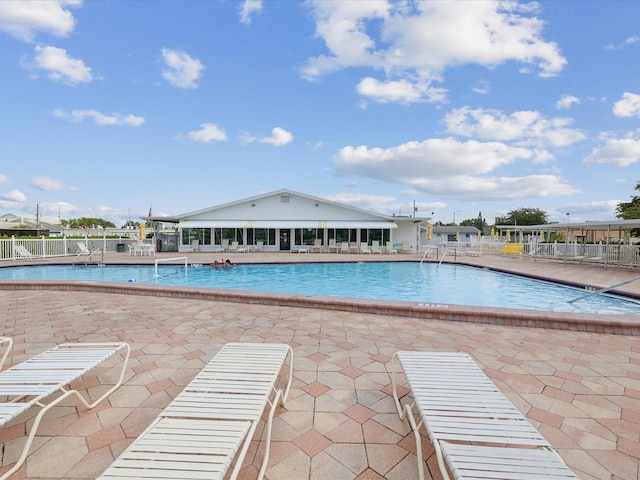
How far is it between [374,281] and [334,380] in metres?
10.8

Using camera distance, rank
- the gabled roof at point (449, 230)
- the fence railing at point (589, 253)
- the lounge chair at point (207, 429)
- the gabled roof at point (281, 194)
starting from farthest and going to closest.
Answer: the gabled roof at point (449, 230) → the gabled roof at point (281, 194) → the fence railing at point (589, 253) → the lounge chair at point (207, 429)

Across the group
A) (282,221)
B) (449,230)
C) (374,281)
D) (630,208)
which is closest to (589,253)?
(374,281)

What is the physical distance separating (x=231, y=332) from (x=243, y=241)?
21.0m

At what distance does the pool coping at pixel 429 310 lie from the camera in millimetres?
5637

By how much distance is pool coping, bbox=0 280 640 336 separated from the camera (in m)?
5.64

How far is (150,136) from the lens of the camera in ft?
81.8

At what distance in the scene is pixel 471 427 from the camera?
2.10m

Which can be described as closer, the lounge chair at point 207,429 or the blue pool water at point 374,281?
the lounge chair at point 207,429

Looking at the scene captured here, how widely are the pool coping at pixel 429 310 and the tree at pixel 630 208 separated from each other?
40027 millimetres

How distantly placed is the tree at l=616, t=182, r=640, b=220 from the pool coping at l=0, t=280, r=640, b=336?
40.0 m

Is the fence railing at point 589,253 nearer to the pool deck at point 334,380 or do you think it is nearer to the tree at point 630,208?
the pool deck at point 334,380

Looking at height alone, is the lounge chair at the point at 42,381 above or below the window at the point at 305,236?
below

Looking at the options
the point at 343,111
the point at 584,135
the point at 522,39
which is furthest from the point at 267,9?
the point at 584,135

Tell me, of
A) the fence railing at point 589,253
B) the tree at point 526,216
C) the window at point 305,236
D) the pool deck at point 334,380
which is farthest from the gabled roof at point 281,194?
the tree at point 526,216
